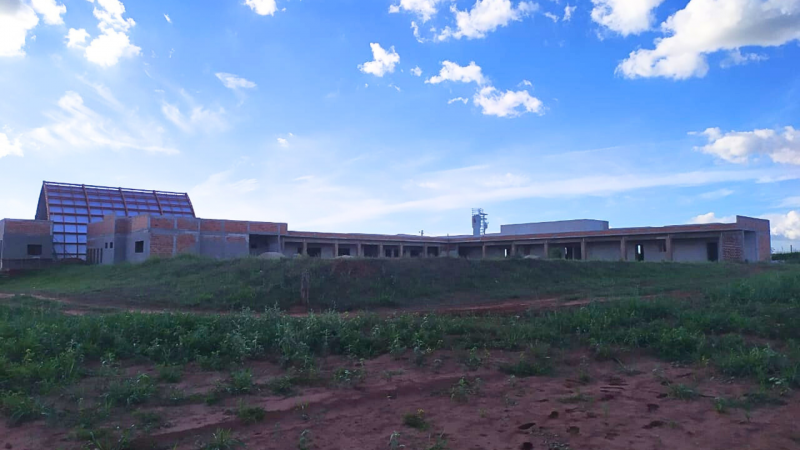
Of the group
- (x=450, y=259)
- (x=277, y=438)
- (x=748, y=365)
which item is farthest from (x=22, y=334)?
(x=450, y=259)

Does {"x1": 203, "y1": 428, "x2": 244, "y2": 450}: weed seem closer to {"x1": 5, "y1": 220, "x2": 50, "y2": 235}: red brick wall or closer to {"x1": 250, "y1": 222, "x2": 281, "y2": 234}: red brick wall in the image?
{"x1": 250, "y1": 222, "x2": 281, "y2": 234}: red brick wall

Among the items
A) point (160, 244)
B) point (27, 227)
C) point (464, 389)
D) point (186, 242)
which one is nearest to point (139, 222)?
point (160, 244)

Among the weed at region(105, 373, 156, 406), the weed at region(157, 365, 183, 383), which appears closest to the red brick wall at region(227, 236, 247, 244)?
the weed at region(157, 365, 183, 383)

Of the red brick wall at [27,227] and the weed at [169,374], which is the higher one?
the red brick wall at [27,227]

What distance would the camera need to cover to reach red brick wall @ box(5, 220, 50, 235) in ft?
101

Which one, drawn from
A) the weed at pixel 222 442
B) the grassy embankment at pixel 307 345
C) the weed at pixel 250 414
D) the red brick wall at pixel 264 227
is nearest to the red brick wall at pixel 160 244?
the red brick wall at pixel 264 227

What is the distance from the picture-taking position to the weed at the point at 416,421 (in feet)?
16.5

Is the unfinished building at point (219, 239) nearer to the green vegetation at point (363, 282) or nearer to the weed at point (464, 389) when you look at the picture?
the green vegetation at point (363, 282)

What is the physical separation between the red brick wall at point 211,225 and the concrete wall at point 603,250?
72.6 feet

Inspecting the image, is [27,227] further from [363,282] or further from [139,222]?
[363,282]

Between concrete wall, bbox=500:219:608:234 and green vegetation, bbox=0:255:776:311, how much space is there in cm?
2019

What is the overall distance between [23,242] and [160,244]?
30.7 ft

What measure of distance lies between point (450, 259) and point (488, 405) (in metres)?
14.9

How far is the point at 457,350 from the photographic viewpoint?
7.65 m
